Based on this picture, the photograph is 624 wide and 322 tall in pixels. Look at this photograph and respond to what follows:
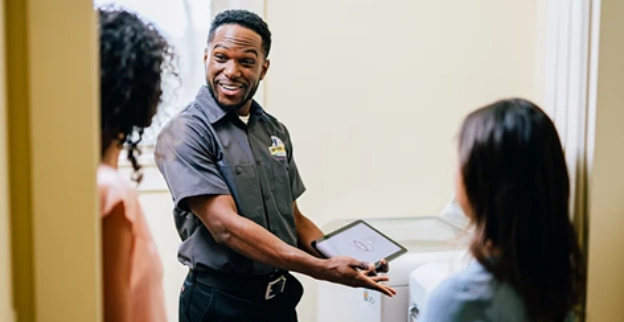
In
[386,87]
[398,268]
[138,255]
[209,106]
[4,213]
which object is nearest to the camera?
[4,213]

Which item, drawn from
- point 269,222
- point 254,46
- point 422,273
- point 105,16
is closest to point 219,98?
point 254,46

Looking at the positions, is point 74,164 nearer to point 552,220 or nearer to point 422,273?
point 552,220

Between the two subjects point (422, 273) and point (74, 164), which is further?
point (422, 273)

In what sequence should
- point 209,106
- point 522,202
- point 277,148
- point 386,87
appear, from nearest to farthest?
point 522,202 < point 209,106 < point 277,148 < point 386,87

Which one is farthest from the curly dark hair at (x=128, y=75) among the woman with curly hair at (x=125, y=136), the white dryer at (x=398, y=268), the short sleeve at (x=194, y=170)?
the white dryer at (x=398, y=268)

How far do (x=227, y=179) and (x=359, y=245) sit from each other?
0.34 metres

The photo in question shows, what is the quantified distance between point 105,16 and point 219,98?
0.80 meters

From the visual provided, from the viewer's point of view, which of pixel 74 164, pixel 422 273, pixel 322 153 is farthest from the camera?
pixel 322 153

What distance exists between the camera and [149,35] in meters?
0.64

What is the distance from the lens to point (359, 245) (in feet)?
4.56

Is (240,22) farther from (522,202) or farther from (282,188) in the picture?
(522,202)

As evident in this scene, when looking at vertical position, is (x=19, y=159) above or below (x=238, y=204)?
above

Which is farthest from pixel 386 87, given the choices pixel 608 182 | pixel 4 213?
pixel 4 213

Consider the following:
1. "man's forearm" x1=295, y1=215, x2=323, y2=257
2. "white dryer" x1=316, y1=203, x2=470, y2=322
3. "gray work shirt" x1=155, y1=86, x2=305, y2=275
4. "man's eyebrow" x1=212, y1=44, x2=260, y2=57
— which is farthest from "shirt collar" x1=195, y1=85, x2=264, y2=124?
"white dryer" x1=316, y1=203, x2=470, y2=322
